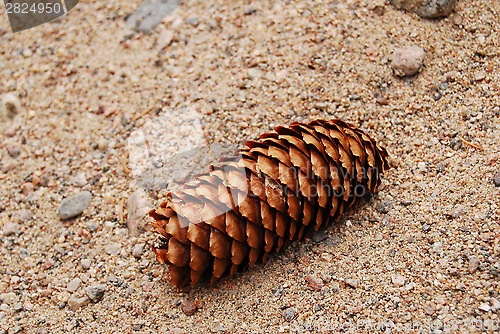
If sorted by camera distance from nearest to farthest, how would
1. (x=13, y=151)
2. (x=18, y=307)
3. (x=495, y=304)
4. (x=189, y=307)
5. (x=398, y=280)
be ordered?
1. (x=495, y=304)
2. (x=398, y=280)
3. (x=189, y=307)
4. (x=18, y=307)
5. (x=13, y=151)

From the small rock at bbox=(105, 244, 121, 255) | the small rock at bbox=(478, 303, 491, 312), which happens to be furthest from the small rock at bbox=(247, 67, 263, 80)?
the small rock at bbox=(478, 303, 491, 312)

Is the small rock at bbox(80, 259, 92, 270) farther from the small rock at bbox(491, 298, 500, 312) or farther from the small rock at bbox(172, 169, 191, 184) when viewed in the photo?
the small rock at bbox(491, 298, 500, 312)

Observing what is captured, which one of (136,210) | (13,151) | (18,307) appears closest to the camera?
(18,307)

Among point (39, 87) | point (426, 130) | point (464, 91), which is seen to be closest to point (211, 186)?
point (426, 130)

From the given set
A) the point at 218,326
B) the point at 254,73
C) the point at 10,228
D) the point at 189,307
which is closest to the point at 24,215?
the point at 10,228

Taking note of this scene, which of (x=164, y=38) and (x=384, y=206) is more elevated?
(x=164, y=38)

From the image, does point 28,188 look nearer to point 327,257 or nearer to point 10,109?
point 10,109

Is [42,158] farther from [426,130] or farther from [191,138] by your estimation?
[426,130]

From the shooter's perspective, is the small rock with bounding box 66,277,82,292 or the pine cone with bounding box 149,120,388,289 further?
the small rock with bounding box 66,277,82,292
